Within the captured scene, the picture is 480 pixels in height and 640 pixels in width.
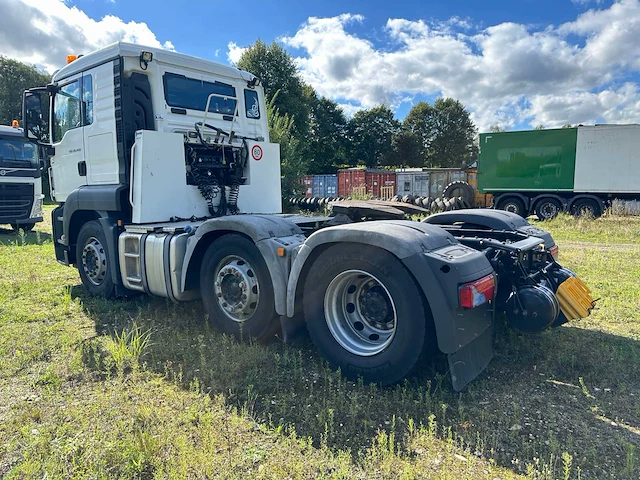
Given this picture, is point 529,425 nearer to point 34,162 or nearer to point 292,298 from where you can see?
point 292,298

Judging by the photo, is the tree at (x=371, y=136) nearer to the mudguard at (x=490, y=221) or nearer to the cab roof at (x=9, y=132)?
the cab roof at (x=9, y=132)

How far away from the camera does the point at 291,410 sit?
3258mm

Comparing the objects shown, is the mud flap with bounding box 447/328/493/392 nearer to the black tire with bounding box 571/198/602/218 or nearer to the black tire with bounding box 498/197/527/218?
the black tire with bounding box 571/198/602/218

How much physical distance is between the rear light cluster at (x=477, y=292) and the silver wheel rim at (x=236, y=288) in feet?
6.46

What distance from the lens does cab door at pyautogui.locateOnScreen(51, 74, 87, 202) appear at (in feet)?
20.6

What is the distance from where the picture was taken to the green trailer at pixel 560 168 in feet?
57.7

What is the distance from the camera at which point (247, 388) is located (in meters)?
3.58

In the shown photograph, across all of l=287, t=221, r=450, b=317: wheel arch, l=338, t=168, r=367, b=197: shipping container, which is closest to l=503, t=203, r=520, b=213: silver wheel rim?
l=338, t=168, r=367, b=197: shipping container

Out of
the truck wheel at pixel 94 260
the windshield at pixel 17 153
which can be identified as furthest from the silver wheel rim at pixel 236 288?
the windshield at pixel 17 153

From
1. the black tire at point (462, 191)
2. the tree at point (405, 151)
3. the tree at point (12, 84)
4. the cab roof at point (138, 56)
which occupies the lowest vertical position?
the black tire at point (462, 191)

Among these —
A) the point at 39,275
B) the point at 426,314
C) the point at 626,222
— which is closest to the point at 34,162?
the point at 39,275

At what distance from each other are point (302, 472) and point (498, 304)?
6.87ft

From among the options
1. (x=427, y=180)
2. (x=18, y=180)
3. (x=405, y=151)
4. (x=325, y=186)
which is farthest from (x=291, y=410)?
(x=405, y=151)

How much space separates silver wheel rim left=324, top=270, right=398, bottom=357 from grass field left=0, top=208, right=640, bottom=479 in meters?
0.32
